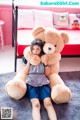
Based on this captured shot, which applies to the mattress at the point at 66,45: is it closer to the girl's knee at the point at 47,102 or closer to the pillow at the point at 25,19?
the pillow at the point at 25,19

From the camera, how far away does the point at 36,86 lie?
1.79 metres

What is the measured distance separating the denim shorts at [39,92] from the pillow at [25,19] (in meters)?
1.41

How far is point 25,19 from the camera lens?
2.98 m

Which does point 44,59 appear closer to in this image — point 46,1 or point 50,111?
point 50,111

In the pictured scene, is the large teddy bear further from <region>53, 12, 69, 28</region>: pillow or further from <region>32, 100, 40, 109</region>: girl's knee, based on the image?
<region>53, 12, 69, 28</region>: pillow

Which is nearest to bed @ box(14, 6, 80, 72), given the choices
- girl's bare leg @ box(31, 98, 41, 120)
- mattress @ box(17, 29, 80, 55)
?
mattress @ box(17, 29, 80, 55)

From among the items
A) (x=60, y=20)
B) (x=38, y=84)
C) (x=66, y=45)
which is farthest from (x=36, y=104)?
(x=60, y=20)

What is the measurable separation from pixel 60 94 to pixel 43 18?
64.5 inches

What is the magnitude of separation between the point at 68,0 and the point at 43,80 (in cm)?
191

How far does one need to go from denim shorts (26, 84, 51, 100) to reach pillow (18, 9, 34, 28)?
1.41 meters

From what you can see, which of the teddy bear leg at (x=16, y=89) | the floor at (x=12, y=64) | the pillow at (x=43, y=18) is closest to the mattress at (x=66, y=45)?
the floor at (x=12, y=64)

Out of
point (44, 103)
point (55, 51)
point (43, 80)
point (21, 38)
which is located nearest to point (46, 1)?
point (21, 38)

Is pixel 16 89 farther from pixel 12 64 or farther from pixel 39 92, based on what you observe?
pixel 12 64

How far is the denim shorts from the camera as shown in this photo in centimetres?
174
